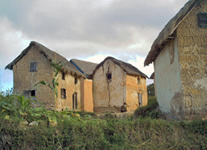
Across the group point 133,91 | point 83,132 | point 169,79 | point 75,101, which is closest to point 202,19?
point 169,79

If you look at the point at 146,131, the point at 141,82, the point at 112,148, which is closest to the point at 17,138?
the point at 112,148

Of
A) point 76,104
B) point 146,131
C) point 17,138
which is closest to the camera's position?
point 17,138

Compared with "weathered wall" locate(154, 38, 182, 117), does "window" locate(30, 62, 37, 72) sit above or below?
above

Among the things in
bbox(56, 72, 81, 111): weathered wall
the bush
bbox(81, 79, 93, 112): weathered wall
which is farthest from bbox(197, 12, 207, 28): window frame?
bbox(81, 79, 93, 112): weathered wall

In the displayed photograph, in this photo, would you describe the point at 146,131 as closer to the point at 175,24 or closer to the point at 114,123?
the point at 114,123

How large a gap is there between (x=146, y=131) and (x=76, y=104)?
507 inches

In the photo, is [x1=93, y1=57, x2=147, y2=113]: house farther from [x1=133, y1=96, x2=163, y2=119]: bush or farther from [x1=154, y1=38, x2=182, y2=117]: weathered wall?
[x1=154, y1=38, x2=182, y2=117]: weathered wall

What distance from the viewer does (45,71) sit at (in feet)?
51.4

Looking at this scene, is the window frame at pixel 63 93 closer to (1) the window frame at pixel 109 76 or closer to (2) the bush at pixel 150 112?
(1) the window frame at pixel 109 76

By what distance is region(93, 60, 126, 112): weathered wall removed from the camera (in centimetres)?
1875

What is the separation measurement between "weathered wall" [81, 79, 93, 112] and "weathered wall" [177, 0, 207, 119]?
12.2 m

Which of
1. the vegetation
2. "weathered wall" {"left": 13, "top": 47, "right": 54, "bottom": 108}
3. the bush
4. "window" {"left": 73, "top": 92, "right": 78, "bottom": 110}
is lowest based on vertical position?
the vegetation

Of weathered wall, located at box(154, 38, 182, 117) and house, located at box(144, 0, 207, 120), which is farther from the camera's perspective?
weathered wall, located at box(154, 38, 182, 117)

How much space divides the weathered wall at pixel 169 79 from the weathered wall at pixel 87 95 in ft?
32.4
